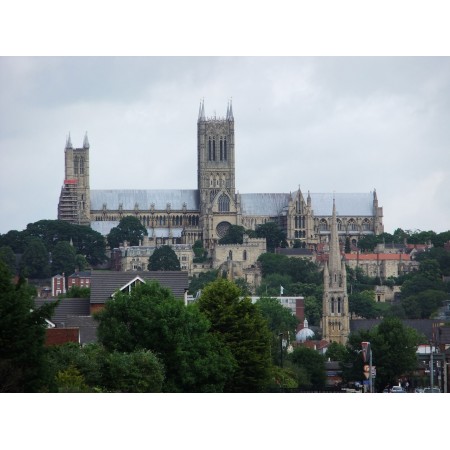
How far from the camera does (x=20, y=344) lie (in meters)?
Result: 41.0

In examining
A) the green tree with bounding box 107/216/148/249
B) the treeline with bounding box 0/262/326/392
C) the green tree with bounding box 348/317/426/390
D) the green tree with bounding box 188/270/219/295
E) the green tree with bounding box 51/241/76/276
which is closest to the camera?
the treeline with bounding box 0/262/326/392

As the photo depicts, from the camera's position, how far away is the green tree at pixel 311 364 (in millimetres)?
81750

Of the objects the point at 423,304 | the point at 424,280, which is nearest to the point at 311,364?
the point at 423,304

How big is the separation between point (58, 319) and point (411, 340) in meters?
28.5

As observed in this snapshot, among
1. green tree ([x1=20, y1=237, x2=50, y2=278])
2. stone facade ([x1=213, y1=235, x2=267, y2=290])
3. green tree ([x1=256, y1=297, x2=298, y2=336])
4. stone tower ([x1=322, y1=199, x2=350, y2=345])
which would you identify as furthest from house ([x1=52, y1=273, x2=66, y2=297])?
green tree ([x1=256, y1=297, x2=298, y2=336])

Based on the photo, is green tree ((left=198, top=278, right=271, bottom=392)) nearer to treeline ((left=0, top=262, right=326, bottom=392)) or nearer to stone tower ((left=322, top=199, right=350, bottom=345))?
treeline ((left=0, top=262, right=326, bottom=392))

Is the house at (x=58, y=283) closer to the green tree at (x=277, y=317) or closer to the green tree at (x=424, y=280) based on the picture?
the green tree at (x=277, y=317)

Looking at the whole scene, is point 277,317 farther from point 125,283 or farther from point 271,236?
point 125,283

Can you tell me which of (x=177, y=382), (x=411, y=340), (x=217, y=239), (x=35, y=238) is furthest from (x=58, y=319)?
(x=217, y=239)

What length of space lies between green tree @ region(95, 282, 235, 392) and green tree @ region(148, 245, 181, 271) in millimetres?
128057

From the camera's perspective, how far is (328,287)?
5748 inches

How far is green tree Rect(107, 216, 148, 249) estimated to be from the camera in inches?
7751

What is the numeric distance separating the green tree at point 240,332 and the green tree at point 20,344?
1405 cm

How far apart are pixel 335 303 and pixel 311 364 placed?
58.3 m
